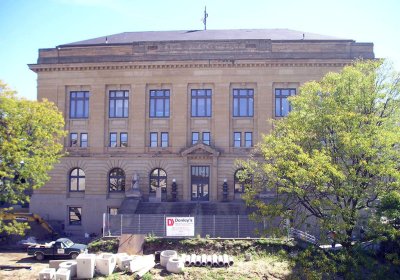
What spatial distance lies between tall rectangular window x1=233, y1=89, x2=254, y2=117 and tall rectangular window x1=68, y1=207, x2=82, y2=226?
1877 cm

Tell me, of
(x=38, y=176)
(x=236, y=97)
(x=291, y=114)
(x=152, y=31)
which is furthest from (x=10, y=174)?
(x=152, y=31)

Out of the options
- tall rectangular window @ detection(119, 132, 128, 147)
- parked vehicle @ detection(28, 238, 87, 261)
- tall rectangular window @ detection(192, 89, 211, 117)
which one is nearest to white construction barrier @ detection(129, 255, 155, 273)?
parked vehicle @ detection(28, 238, 87, 261)

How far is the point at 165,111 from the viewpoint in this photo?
43.7 m

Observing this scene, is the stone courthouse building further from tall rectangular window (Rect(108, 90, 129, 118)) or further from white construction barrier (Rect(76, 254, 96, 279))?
white construction barrier (Rect(76, 254, 96, 279))

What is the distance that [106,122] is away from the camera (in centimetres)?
4378

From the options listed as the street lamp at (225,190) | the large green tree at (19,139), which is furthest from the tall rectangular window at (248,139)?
the large green tree at (19,139)

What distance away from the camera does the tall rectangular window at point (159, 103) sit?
43688 millimetres

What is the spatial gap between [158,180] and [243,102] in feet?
38.8

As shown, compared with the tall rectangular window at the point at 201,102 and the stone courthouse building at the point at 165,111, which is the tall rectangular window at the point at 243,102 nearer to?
the stone courthouse building at the point at 165,111

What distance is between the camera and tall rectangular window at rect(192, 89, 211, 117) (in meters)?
43.4

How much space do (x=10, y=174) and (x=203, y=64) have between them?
2273 centimetres

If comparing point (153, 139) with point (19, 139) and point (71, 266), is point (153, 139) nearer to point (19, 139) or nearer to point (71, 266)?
point (19, 139)

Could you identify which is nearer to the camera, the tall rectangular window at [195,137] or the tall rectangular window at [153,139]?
the tall rectangular window at [195,137]

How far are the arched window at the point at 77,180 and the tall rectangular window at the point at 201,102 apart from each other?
43.4 feet
